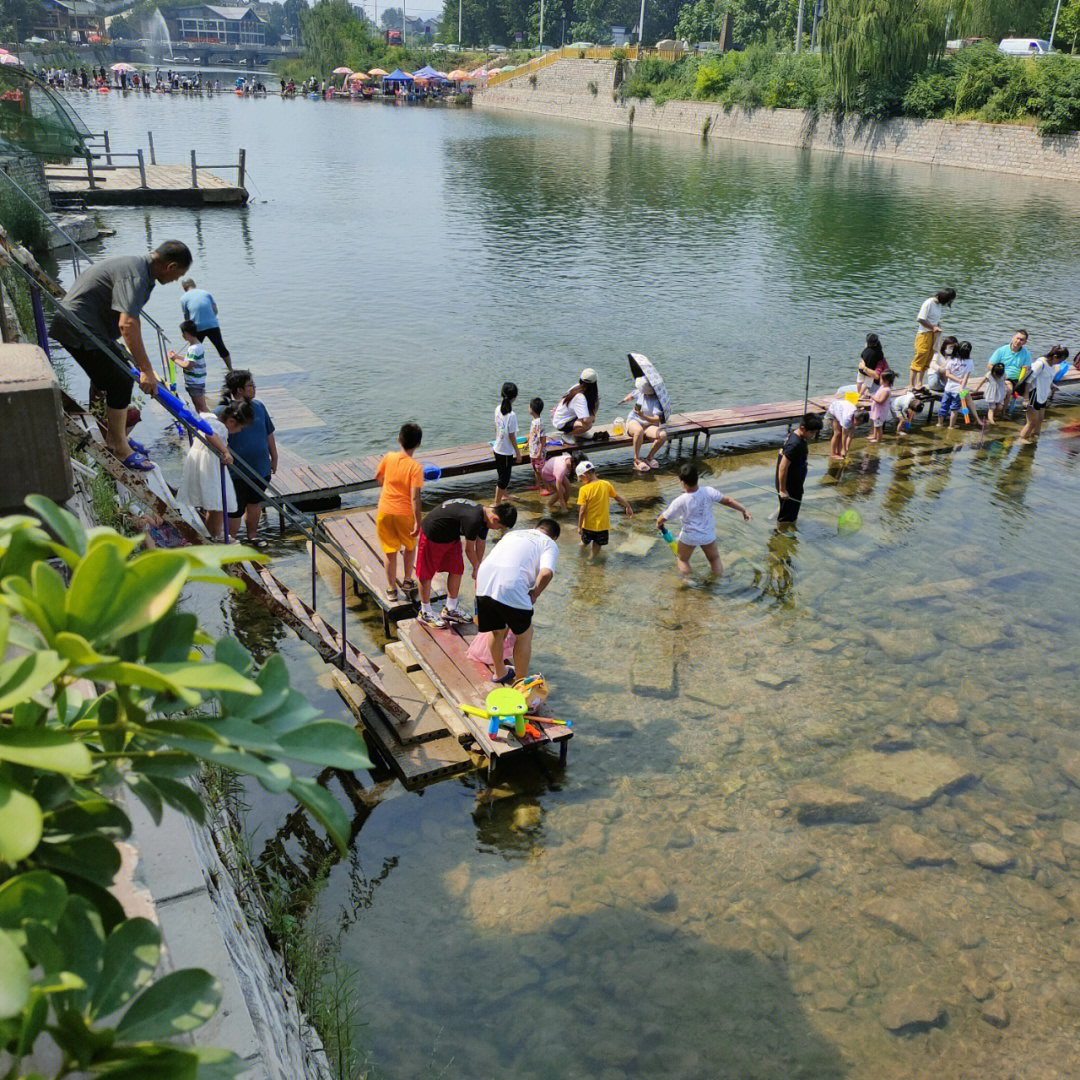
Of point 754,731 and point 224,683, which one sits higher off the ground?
point 224,683

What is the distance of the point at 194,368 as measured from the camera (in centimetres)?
1310

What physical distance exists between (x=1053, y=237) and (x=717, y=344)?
1718 centimetres

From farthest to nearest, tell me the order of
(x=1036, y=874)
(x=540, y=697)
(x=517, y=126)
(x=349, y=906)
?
1. (x=517, y=126)
2. (x=540, y=697)
3. (x=1036, y=874)
4. (x=349, y=906)

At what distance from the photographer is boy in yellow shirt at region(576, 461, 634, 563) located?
408 inches

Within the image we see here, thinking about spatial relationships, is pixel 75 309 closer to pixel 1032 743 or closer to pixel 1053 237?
pixel 1032 743

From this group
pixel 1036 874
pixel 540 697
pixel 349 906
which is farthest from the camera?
pixel 540 697

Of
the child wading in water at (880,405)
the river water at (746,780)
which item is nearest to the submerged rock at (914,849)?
the river water at (746,780)

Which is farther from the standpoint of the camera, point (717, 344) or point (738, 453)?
point (717, 344)

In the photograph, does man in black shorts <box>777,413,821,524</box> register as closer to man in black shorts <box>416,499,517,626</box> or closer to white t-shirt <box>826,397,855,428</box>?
white t-shirt <box>826,397,855,428</box>

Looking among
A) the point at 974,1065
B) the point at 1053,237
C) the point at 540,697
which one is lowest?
the point at 974,1065

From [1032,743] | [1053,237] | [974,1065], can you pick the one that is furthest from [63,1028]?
[1053,237]

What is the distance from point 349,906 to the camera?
5.97 m

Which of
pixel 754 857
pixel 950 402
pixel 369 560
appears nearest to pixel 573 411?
pixel 369 560

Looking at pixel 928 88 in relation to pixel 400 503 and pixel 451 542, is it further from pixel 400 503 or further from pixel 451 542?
pixel 451 542
